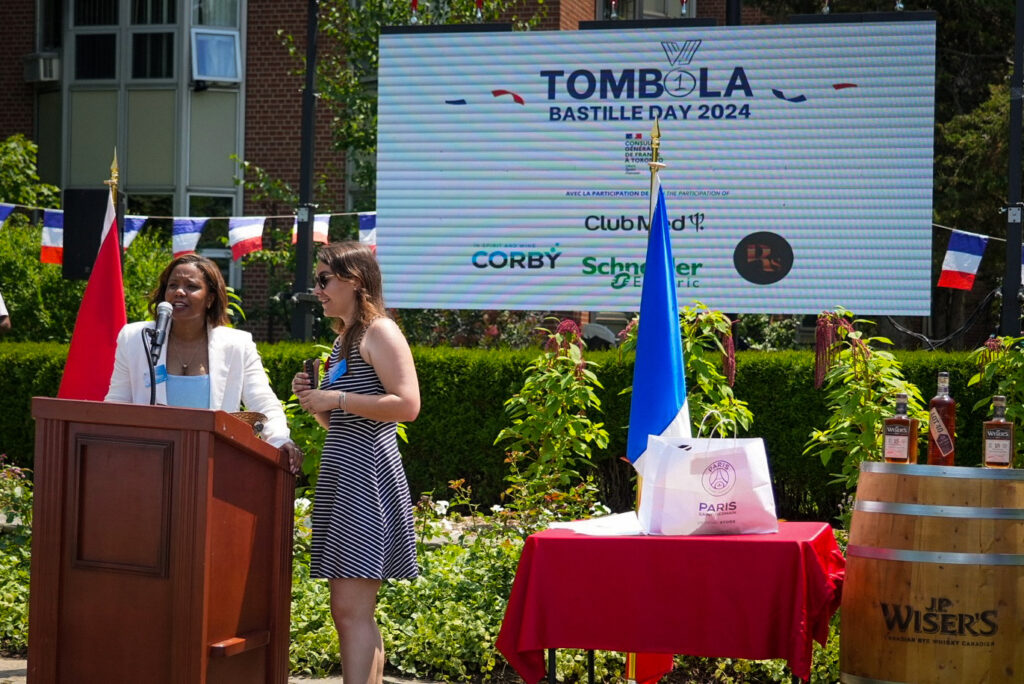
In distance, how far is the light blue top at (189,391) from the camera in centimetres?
439

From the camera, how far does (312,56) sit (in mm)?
13289

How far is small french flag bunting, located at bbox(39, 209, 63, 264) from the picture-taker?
1390cm

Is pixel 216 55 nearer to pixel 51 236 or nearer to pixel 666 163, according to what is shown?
pixel 51 236

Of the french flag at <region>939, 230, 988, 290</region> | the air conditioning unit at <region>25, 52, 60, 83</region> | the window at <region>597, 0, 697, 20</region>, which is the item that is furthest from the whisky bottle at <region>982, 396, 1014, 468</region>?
the air conditioning unit at <region>25, 52, 60, 83</region>

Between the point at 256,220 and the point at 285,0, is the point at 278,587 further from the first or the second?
the point at 285,0

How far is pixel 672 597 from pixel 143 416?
177 cm

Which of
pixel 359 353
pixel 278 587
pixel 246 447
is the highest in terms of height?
pixel 359 353

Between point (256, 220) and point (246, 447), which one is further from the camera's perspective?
point (256, 220)

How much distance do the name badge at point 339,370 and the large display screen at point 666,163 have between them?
27.0 ft

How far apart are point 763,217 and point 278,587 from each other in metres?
9.27

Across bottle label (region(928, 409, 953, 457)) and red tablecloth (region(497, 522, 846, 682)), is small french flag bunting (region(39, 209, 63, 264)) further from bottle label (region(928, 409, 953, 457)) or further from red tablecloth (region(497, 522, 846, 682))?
bottle label (region(928, 409, 953, 457))

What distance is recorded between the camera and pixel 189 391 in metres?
4.40

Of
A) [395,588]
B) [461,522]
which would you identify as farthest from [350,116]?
[395,588]

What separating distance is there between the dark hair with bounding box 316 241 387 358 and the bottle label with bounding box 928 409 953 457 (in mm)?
1979
